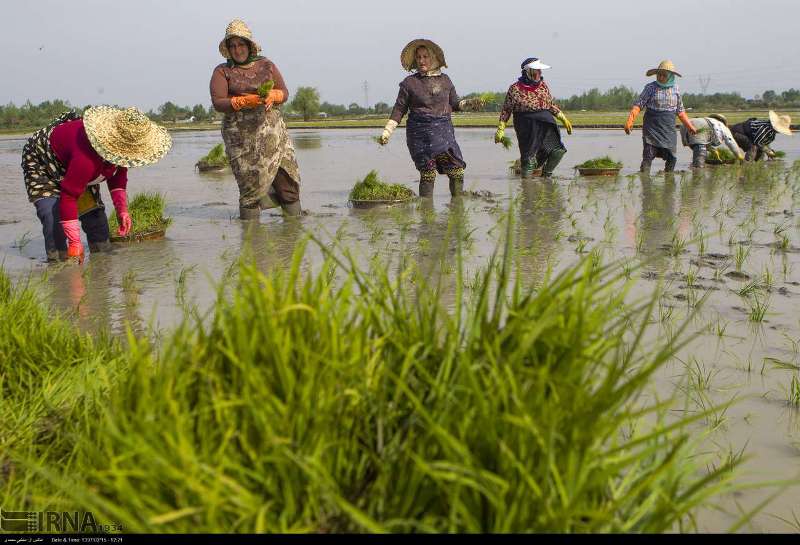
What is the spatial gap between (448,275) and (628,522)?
355cm

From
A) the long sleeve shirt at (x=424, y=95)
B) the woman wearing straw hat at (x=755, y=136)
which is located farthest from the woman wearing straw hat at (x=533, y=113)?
the woman wearing straw hat at (x=755, y=136)

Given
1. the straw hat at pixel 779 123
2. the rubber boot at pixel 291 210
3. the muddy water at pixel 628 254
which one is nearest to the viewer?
the muddy water at pixel 628 254

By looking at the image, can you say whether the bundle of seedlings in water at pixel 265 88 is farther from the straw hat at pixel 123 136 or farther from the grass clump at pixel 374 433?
the grass clump at pixel 374 433

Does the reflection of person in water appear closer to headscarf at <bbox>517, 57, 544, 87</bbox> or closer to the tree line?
headscarf at <bbox>517, 57, 544, 87</bbox>

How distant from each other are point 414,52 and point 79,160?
4.92 m

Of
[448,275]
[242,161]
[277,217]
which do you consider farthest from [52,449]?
[277,217]

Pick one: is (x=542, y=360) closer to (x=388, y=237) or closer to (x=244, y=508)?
(x=244, y=508)

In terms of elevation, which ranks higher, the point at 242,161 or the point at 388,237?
the point at 242,161

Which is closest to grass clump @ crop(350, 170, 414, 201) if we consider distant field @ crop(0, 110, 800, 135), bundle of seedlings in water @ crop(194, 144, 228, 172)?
bundle of seedlings in water @ crop(194, 144, 228, 172)

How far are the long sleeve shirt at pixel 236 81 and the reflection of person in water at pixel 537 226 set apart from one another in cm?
285

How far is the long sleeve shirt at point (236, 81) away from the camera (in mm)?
7266

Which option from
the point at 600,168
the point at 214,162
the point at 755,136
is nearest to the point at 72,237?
the point at 600,168

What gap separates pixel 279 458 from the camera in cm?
157

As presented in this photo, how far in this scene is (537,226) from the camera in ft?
24.0
